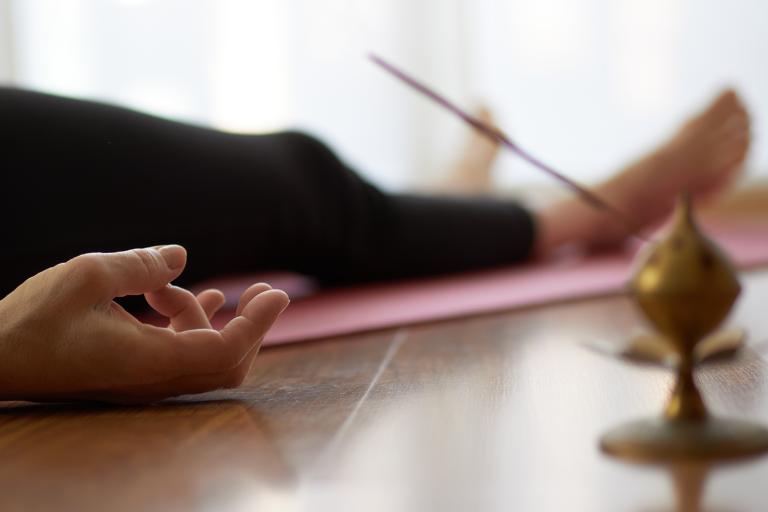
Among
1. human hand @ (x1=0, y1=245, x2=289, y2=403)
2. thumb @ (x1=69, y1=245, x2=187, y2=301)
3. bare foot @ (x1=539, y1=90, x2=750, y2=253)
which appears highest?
thumb @ (x1=69, y1=245, x2=187, y2=301)

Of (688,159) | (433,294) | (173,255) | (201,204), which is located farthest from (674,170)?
(173,255)

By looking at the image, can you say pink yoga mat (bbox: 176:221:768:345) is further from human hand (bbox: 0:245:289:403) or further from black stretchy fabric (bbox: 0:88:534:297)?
human hand (bbox: 0:245:289:403)

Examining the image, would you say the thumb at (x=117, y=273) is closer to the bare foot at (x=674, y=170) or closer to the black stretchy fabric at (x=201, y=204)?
the black stretchy fabric at (x=201, y=204)

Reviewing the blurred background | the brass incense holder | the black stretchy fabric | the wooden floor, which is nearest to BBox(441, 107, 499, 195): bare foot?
the black stretchy fabric

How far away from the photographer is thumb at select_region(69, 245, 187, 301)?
23.7 inches

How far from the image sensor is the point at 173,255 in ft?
2.07

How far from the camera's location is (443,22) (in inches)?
120

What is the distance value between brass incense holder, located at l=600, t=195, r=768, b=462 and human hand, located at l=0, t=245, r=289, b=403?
24cm

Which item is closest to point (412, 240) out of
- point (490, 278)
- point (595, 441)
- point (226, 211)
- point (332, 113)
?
point (490, 278)

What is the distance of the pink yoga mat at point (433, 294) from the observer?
1.12 meters

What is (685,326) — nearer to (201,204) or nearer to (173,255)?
(173,255)

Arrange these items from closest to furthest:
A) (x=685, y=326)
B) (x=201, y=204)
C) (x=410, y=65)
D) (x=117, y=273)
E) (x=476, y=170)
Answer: (x=685, y=326), (x=117, y=273), (x=201, y=204), (x=476, y=170), (x=410, y=65)

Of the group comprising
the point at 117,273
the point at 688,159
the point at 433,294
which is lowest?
the point at 433,294

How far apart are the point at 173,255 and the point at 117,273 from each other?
0.13 feet
